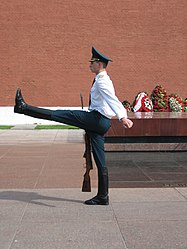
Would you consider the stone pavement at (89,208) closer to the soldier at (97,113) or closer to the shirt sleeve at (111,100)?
the soldier at (97,113)

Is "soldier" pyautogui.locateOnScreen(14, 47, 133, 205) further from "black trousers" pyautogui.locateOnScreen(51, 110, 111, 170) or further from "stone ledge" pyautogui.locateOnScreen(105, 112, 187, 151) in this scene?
"stone ledge" pyautogui.locateOnScreen(105, 112, 187, 151)

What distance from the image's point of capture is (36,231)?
13.0ft

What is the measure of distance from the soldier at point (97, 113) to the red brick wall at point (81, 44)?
19.2 meters

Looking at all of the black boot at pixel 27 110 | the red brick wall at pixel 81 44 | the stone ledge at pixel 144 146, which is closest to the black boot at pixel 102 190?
the black boot at pixel 27 110

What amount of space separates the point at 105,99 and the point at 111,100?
7 centimetres

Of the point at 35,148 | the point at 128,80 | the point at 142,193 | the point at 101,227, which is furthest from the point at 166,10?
Result: the point at 101,227

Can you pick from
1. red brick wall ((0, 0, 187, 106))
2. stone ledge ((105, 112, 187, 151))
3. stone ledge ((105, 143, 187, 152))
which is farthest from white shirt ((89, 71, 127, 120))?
red brick wall ((0, 0, 187, 106))

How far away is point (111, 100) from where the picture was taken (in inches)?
183

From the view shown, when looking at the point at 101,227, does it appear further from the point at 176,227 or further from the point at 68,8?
the point at 68,8

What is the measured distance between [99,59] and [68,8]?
2009cm

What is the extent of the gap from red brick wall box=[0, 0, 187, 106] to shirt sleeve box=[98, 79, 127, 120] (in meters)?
19.4

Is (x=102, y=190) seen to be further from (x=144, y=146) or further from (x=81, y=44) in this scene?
(x=81, y=44)

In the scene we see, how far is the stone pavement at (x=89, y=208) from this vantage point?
3.73 metres

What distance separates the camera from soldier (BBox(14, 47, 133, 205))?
4.66 m
